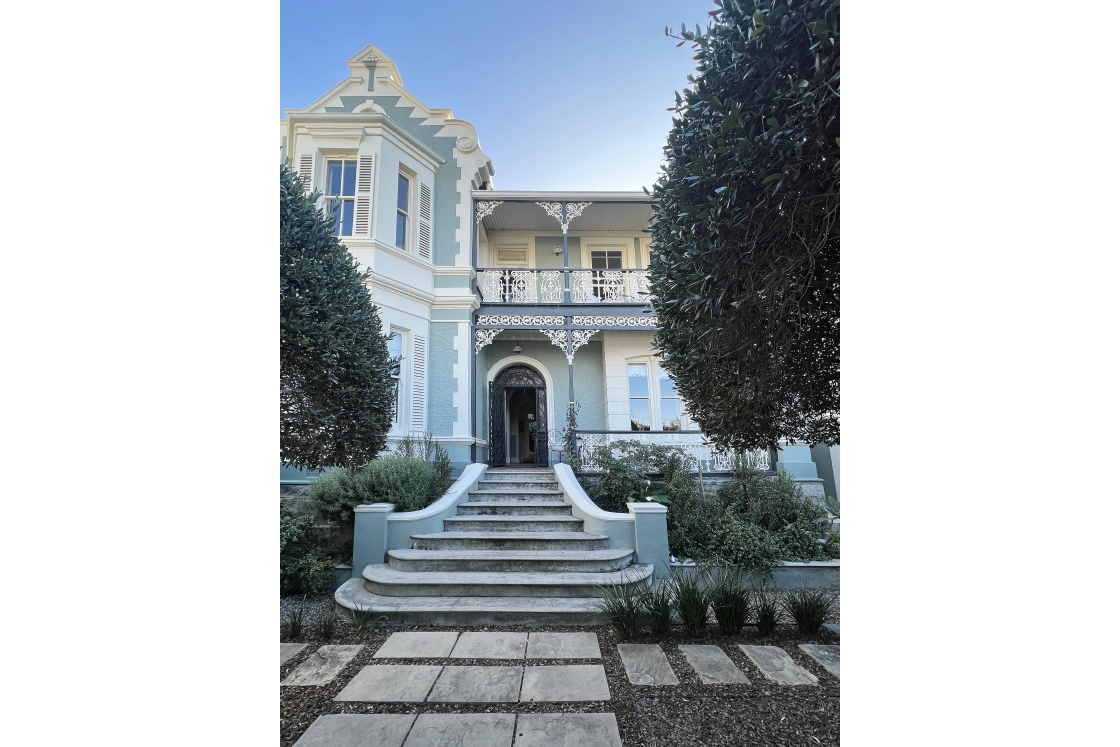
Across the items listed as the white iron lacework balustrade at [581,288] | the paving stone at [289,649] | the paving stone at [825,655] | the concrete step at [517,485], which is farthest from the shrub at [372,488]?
the white iron lacework balustrade at [581,288]

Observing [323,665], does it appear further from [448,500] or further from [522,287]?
[522,287]

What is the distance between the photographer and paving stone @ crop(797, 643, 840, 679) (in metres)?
2.94

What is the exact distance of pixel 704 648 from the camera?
3262 mm

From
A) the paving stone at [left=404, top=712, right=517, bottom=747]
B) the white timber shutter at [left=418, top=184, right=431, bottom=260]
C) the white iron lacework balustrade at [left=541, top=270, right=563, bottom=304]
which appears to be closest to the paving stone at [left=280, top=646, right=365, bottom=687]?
the paving stone at [left=404, top=712, right=517, bottom=747]

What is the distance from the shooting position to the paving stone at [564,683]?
258 cm

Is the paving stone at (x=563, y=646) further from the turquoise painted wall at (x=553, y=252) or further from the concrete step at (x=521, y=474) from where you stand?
the turquoise painted wall at (x=553, y=252)

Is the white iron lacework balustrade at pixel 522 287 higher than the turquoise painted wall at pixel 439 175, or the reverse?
the turquoise painted wall at pixel 439 175

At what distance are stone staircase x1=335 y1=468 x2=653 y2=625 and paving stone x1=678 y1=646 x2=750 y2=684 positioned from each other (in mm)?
953

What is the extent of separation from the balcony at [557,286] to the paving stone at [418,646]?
6.52 m

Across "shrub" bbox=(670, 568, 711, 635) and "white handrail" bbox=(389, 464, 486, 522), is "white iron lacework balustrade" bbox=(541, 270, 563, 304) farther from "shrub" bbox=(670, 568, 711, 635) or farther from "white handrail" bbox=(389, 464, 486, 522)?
"shrub" bbox=(670, 568, 711, 635)

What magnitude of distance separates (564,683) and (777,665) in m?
1.36
